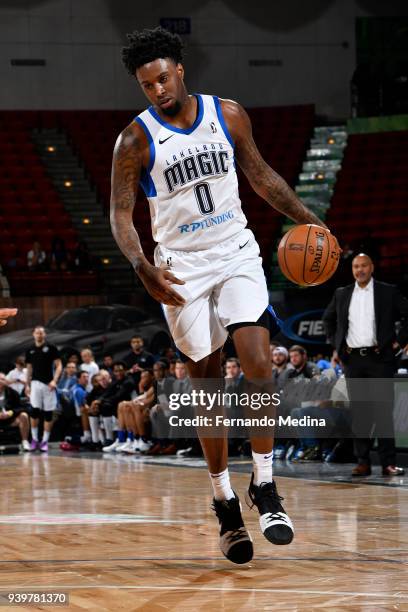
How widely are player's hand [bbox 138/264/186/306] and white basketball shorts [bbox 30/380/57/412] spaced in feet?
34.4

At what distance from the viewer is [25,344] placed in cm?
1739

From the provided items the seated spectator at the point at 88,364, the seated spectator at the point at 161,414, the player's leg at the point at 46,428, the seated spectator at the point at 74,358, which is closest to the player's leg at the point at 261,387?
the seated spectator at the point at 161,414

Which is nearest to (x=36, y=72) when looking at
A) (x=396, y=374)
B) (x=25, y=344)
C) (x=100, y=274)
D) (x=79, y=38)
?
(x=79, y=38)

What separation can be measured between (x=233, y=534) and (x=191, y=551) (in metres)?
0.45

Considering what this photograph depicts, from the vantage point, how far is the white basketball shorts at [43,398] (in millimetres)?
14531

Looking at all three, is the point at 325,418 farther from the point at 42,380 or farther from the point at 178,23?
the point at 178,23

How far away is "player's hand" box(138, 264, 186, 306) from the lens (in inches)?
165

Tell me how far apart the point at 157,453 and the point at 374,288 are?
4.26 metres

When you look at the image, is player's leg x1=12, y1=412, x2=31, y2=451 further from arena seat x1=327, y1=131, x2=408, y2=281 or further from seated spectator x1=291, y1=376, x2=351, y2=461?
arena seat x1=327, y1=131, x2=408, y2=281

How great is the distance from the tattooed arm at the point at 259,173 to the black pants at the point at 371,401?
4402mm

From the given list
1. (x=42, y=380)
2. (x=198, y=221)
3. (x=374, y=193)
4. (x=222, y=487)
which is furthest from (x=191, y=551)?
(x=374, y=193)

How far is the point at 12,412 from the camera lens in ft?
47.5

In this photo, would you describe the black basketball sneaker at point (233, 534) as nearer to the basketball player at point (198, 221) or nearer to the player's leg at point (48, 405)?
the basketball player at point (198, 221)

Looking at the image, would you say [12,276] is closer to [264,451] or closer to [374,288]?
[374,288]
